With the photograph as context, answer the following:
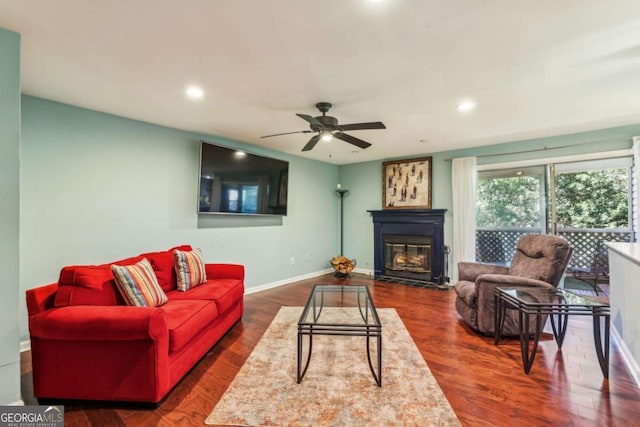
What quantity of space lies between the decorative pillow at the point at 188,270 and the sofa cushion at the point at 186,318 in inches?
16.7

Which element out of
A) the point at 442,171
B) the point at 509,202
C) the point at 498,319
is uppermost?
the point at 442,171

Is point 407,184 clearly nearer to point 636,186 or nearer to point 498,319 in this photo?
point 636,186

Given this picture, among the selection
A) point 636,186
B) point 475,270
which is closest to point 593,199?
point 636,186

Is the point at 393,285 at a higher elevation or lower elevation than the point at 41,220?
lower

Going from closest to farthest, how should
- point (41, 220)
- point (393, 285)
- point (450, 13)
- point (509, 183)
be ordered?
point (450, 13) < point (41, 220) < point (509, 183) < point (393, 285)

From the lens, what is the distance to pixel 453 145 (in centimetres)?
462

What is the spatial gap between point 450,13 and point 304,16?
0.83 meters

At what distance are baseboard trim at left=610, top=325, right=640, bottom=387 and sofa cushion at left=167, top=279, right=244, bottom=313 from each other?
3195mm

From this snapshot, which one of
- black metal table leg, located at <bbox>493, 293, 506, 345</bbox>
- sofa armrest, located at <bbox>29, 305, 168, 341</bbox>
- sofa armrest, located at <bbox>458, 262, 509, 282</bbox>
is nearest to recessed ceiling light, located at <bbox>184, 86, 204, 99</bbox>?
sofa armrest, located at <bbox>29, 305, 168, 341</bbox>

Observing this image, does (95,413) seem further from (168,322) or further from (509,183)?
(509,183)

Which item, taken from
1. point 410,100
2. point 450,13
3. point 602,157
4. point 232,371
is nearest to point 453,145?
point 602,157

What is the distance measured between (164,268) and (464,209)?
4418 mm

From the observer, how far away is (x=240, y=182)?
417 cm

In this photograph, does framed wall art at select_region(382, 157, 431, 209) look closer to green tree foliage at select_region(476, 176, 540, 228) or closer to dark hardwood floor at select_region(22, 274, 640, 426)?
A: green tree foliage at select_region(476, 176, 540, 228)
